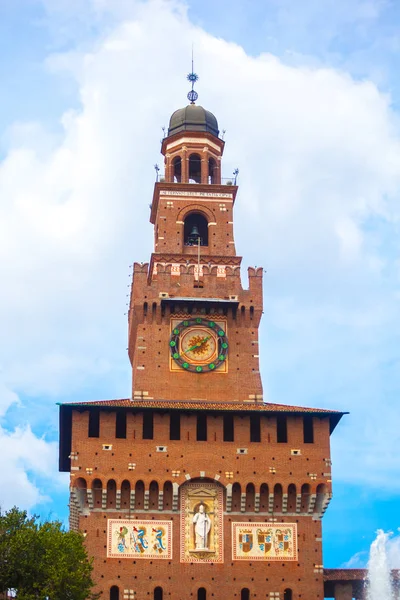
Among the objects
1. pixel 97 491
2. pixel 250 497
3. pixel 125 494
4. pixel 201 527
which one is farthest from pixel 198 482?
pixel 97 491

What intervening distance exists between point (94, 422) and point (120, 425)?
1.35 metres

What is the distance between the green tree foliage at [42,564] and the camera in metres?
50.6

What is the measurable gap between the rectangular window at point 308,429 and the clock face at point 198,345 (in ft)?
20.2

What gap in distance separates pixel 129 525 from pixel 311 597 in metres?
9.66

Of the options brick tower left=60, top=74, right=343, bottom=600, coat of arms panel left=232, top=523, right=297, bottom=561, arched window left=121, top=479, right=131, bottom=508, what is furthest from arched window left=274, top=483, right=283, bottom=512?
arched window left=121, top=479, right=131, bottom=508

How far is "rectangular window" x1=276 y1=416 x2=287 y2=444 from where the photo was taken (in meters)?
59.7

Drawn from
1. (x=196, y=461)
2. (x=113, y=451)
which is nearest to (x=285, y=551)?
(x=196, y=461)

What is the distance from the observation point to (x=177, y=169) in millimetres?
72688

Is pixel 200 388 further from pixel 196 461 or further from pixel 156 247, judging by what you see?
pixel 156 247

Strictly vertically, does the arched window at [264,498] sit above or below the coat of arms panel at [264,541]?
above

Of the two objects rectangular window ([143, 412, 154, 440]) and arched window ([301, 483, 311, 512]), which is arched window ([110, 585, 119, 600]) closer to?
rectangular window ([143, 412, 154, 440])

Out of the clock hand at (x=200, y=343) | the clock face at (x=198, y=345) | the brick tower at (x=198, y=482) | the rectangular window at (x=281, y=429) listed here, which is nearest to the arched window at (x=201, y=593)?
the brick tower at (x=198, y=482)

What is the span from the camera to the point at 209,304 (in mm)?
64438

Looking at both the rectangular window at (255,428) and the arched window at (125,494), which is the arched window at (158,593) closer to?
the arched window at (125,494)
